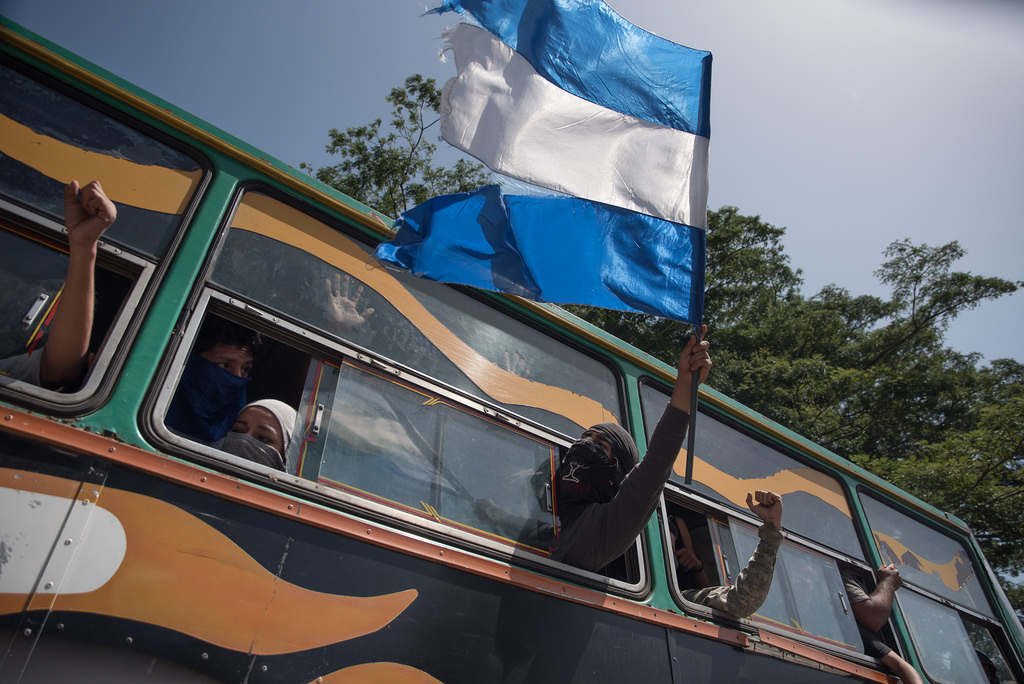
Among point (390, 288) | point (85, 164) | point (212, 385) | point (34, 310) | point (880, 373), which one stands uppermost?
point (880, 373)

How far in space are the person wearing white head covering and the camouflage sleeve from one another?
1.96 meters

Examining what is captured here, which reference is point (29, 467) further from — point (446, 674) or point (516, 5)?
point (516, 5)

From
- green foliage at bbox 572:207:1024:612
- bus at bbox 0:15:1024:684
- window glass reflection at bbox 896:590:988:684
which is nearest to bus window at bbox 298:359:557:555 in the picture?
bus at bbox 0:15:1024:684

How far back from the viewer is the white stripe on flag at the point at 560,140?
2445 mm

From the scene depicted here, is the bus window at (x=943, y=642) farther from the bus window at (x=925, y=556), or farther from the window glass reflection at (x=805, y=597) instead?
the window glass reflection at (x=805, y=597)

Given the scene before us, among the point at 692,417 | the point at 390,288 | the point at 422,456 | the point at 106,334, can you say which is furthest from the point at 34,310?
the point at 692,417

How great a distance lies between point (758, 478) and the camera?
349 cm

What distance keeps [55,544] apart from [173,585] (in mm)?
259

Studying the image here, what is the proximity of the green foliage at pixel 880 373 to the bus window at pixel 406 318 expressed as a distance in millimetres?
8407

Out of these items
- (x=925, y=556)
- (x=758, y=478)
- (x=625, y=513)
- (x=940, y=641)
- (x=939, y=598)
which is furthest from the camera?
(x=925, y=556)

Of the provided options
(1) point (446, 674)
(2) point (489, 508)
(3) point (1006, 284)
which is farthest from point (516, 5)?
(3) point (1006, 284)

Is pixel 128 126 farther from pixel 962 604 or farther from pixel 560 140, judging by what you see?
pixel 962 604

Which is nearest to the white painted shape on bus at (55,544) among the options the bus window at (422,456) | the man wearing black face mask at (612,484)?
the bus window at (422,456)

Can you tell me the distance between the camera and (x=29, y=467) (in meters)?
1.37
